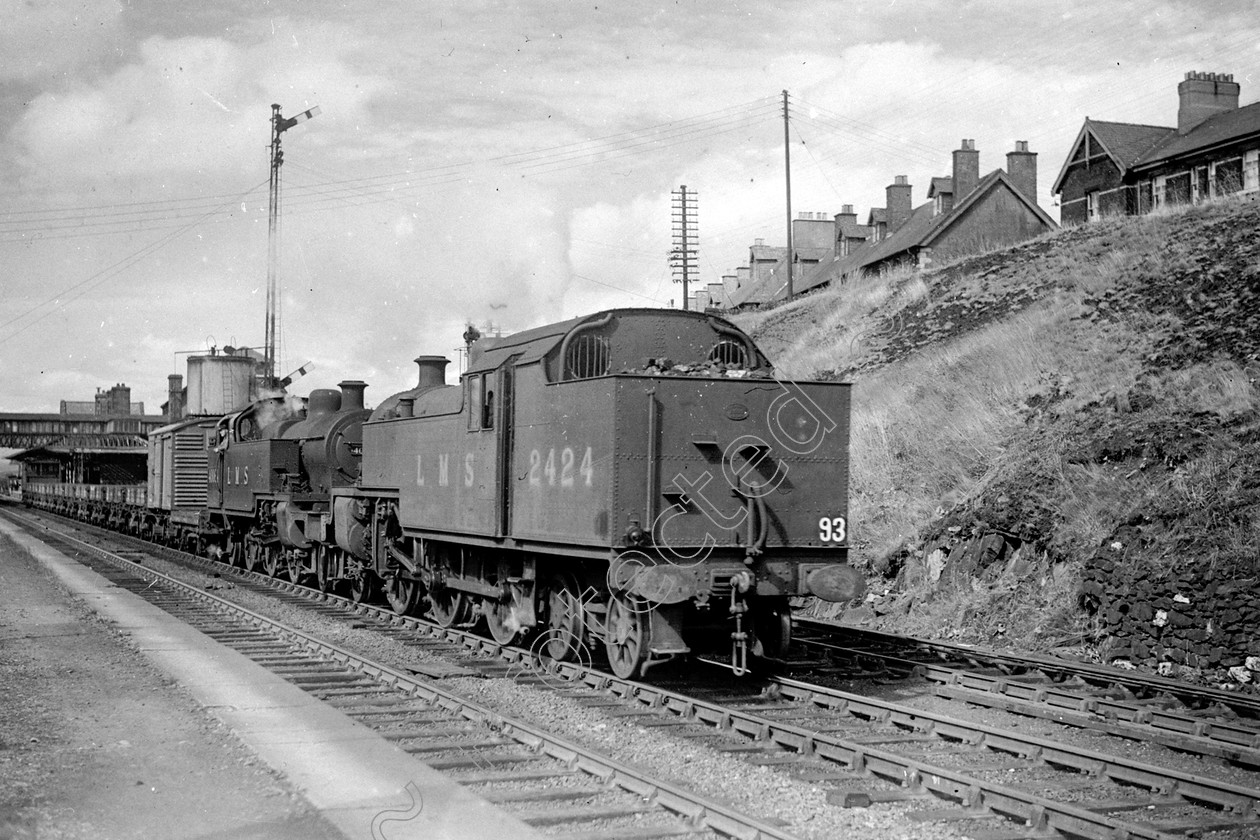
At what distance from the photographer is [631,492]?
358 inches

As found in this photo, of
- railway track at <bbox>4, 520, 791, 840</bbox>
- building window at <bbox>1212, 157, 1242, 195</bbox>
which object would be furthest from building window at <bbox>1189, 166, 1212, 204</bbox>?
railway track at <bbox>4, 520, 791, 840</bbox>

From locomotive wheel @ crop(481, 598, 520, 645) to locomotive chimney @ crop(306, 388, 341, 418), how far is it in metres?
9.64

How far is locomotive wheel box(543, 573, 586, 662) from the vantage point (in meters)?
10.5

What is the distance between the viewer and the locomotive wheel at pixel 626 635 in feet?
31.3

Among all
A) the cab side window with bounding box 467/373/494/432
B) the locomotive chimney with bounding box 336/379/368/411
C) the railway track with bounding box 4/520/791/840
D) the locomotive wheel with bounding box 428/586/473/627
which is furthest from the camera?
the locomotive chimney with bounding box 336/379/368/411

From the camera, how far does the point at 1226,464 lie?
41.4 ft

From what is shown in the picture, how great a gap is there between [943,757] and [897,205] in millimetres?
47029

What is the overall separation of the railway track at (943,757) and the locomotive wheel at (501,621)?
1.07 metres

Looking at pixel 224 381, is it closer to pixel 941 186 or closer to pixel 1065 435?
pixel 941 186

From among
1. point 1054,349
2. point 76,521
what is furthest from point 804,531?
point 76,521

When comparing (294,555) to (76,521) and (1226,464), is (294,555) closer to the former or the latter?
(1226,464)

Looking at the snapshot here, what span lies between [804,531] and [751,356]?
2.01 m

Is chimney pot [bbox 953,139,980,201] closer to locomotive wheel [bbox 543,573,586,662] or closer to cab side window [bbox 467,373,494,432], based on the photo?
cab side window [bbox 467,373,494,432]

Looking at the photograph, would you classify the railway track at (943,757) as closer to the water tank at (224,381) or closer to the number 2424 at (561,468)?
the number 2424 at (561,468)
